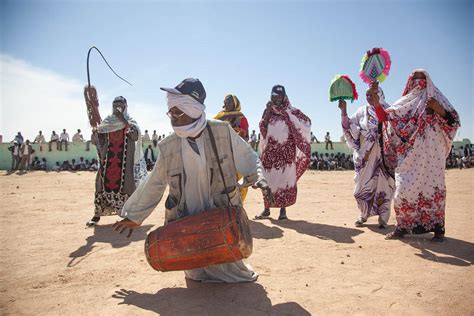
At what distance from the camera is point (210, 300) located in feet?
10.4

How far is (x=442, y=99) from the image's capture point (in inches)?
195

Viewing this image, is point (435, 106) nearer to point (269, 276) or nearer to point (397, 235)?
point (397, 235)

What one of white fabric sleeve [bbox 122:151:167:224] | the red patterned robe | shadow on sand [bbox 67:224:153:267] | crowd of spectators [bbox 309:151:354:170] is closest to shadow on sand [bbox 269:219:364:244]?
shadow on sand [bbox 67:224:153:267]

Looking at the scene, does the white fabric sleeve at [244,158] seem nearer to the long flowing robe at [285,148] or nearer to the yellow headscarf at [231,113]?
the yellow headscarf at [231,113]

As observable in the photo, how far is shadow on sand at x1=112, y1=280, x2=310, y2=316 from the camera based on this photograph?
295 cm

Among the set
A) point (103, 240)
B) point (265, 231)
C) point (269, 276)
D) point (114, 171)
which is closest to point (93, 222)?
point (114, 171)

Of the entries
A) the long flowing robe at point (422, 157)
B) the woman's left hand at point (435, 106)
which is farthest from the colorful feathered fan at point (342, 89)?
the woman's left hand at point (435, 106)

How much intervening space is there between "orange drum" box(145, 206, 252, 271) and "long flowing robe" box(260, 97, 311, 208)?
4098mm

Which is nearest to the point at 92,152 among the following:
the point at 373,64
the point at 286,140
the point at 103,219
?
the point at 103,219

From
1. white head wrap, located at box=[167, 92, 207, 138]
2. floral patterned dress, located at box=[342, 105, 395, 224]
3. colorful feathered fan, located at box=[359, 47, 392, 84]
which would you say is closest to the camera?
white head wrap, located at box=[167, 92, 207, 138]

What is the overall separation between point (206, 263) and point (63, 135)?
1087 inches

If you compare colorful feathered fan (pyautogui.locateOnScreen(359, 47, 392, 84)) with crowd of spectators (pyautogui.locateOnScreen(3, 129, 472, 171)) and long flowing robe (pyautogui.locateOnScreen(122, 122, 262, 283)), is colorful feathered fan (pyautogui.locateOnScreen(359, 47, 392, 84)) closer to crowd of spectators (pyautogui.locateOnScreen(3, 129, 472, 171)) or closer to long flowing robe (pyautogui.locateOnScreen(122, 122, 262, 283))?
long flowing robe (pyautogui.locateOnScreen(122, 122, 262, 283))

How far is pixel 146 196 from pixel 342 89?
Result: 4420mm

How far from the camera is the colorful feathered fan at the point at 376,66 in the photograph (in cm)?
600
